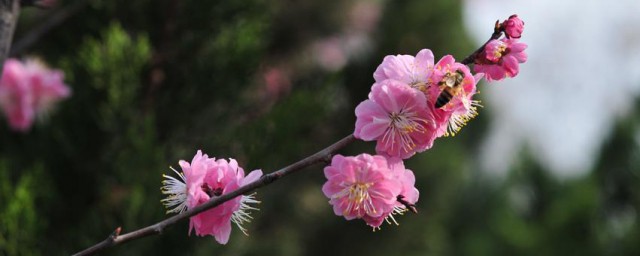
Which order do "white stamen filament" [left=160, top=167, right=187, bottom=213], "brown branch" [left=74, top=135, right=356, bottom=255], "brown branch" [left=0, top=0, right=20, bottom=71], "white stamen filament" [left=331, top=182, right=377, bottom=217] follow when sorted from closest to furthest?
"brown branch" [left=74, top=135, right=356, bottom=255] → "white stamen filament" [left=331, top=182, right=377, bottom=217] → "white stamen filament" [left=160, top=167, right=187, bottom=213] → "brown branch" [left=0, top=0, right=20, bottom=71]

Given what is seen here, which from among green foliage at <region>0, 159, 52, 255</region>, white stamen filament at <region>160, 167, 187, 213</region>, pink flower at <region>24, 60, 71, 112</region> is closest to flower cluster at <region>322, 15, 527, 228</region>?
white stamen filament at <region>160, 167, 187, 213</region>

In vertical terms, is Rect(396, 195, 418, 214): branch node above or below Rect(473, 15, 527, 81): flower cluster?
below

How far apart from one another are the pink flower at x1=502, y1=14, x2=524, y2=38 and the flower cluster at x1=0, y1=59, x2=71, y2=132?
6.16 ft

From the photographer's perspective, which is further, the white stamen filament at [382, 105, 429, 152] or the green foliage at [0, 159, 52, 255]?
the green foliage at [0, 159, 52, 255]

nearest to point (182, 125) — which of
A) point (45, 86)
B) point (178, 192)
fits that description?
point (45, 86)

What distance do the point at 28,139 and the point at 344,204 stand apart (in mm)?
2269

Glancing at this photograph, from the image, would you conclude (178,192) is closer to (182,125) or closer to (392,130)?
(392,130)

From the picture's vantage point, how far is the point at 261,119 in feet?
9.68

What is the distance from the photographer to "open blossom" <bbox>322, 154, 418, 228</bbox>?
1.14 metres

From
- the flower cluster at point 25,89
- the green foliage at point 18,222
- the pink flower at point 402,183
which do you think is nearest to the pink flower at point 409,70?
the pink flower at point 402,183

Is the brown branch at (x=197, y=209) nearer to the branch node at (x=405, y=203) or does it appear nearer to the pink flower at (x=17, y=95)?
the branch node at (x=405, y=203)

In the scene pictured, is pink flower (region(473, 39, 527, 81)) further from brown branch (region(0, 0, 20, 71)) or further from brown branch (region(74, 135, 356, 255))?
brown branch (region(0, 0, 20, 71))

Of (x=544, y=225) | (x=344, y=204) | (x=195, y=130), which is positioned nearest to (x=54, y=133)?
(x=195, y=130)

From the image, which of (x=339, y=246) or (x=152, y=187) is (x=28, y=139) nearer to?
(x=152, y=187)
